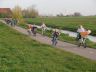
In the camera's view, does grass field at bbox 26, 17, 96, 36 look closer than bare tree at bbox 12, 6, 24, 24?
Yes

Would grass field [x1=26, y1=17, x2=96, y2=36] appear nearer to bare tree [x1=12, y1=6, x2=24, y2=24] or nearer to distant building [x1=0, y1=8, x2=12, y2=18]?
bare tree [x1=12, y1=6, x2=24, y2=24]

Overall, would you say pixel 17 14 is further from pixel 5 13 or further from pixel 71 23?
pixel 5 13

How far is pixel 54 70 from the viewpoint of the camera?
46.2 ft

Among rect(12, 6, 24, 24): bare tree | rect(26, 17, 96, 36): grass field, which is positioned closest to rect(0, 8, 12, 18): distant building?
rect(26, 17, 96, 36): grass field

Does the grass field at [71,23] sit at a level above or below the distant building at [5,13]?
above

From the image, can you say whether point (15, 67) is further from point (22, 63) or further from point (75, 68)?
point (75, 68)

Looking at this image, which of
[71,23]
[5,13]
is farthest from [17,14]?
[5,13]

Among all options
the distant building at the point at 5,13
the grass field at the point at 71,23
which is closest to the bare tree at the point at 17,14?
the grass field at the point at 71,23

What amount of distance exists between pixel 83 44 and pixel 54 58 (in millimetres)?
7618

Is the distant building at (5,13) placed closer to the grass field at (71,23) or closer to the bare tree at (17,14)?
the grass field at (71,23)

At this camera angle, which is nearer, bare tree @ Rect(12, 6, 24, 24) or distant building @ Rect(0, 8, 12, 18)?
bare tree @ Rect(12, 6, 24, 24)

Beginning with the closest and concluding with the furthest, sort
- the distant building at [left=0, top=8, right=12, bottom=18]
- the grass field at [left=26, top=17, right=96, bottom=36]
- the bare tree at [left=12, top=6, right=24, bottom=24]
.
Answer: the grass field at [left=26, top=17, right=96, bottom=36] < the bare tree at [left=12, top=6, right=24, bottom=24] < the distant building at [left=0, top=8, right=12, bottom=18]

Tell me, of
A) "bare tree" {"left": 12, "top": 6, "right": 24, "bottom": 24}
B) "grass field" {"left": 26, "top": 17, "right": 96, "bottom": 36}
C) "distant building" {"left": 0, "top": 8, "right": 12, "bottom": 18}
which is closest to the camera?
"grass field" {"left": 26, "top": 17, "right": 96, "bottom": 36}

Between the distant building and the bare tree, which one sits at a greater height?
the bare tree
